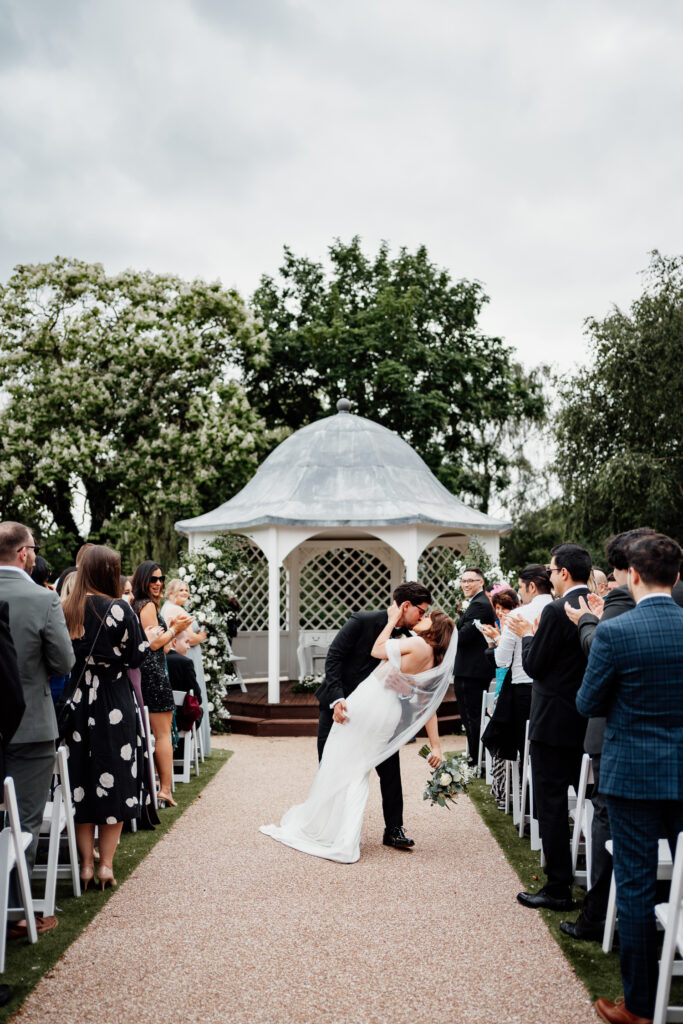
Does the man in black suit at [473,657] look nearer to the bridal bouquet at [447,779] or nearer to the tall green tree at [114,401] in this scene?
the bridal bouquet at [447,779]

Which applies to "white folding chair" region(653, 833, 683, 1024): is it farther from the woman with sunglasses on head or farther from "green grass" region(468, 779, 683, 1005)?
the woman with sunglasses on head

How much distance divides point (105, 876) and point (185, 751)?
3192 millimetres

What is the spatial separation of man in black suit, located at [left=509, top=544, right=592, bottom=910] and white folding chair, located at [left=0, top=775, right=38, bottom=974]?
2.49 metres

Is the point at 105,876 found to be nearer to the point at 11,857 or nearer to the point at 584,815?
the point at 11,857

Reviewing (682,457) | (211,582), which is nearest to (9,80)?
(211,582)

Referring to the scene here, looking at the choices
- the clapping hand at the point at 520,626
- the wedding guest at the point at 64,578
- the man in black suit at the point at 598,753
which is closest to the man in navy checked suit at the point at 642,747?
the man in black suit at the point at 598,753

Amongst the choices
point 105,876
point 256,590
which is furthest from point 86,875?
point 256,590

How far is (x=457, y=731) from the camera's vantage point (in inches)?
456

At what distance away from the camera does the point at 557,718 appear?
431 centimetres

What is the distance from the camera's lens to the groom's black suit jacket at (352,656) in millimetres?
5750

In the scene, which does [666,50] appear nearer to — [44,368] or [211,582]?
[211,582]

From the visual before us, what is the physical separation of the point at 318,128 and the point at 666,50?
14.9ft

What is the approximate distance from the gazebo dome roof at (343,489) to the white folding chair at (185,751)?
400cm

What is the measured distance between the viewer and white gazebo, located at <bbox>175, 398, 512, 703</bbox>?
12.1 m
